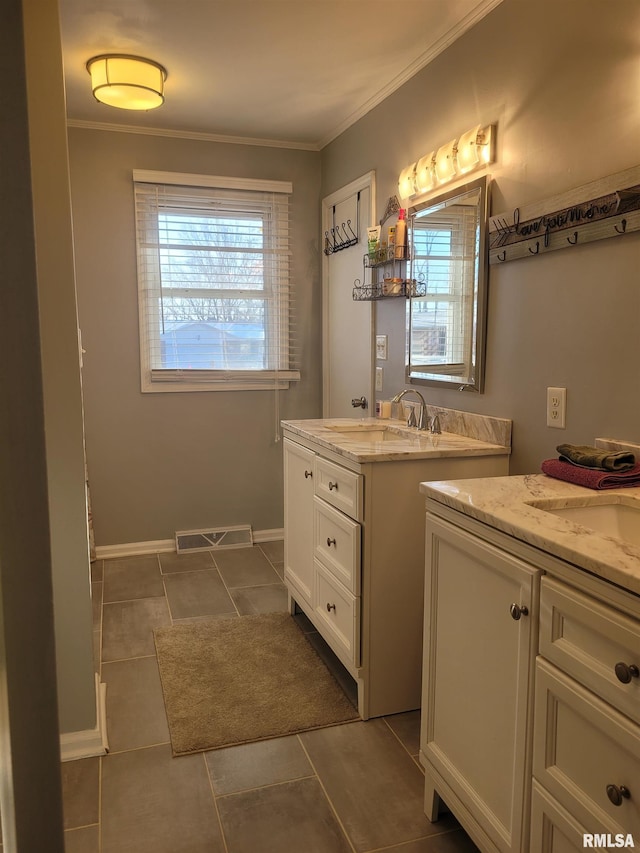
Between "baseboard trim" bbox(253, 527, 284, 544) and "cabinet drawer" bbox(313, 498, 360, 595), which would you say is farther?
"baseboard trim" bbox(253, 527, 284, 544)

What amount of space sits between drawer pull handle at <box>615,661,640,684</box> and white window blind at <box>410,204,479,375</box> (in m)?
1.57

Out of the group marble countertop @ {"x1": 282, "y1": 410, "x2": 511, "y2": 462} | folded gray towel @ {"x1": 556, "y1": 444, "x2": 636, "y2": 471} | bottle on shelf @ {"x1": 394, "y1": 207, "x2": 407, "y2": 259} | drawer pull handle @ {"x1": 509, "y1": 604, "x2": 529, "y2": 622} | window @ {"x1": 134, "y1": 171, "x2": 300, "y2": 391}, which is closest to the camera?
drawer pull handle @ {"x1": 509, "y1": 604, "x2": 529, "y2": 622}

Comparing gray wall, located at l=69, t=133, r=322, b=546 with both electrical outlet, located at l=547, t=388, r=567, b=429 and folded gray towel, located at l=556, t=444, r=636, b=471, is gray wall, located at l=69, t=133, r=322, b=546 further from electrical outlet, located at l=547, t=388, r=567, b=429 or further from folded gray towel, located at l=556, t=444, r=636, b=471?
folded gray towel, located at l=556, t=444, r=636, b=471

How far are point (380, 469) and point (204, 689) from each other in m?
1.08

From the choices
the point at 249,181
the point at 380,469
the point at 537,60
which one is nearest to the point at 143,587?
the point at 380,469

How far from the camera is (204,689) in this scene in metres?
2.41

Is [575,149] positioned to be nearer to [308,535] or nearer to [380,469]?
[380,469]

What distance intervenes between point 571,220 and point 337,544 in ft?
4.31

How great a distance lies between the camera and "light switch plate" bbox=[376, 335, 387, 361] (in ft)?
10.8

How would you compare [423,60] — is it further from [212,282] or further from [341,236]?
[212,282]

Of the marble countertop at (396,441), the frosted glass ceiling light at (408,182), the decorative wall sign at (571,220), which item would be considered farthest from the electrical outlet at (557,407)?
the frosted glass ceiling light at (408,182)

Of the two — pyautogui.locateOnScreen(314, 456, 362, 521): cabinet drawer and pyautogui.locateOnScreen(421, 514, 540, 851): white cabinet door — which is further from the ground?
pyautogui.locateOnScreen(314, 456, 362, 521): cabinet drawer

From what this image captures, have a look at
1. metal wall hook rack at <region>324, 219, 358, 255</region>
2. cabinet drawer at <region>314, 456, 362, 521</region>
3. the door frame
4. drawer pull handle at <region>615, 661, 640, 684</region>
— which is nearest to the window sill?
the door frame

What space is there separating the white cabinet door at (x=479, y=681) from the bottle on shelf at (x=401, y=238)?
1.62 m
